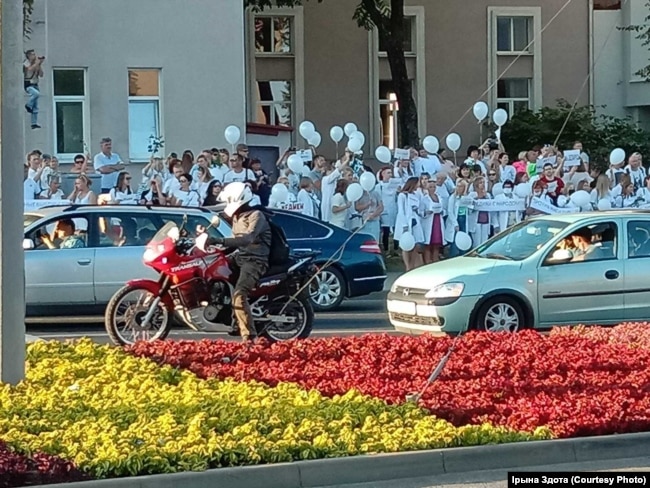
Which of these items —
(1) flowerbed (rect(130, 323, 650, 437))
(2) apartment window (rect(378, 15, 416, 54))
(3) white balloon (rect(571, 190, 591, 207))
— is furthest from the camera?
(2) apartment window (rect(378, 15, 416, 54))

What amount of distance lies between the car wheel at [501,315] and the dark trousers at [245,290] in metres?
2.72

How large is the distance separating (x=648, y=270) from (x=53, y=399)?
26.8 feet

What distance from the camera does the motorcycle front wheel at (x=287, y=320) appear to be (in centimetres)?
1416

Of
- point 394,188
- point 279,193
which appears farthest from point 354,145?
point 279,193

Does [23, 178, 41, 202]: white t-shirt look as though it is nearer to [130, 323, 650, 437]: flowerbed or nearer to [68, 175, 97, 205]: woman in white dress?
[68, 175, 97, 205]: woman in white dress

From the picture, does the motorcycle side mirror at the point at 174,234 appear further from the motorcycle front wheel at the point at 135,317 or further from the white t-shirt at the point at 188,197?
the white t-shirt at the point at 188,197

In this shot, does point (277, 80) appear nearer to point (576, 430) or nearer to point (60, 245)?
point (60, 245)

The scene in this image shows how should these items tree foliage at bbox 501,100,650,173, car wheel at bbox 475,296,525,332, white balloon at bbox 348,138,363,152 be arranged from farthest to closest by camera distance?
tree foliage at bbox 501,100,650,173 → white balloon at bbox 348,138,363,152 → car wheel at bbox 475,296,525,332

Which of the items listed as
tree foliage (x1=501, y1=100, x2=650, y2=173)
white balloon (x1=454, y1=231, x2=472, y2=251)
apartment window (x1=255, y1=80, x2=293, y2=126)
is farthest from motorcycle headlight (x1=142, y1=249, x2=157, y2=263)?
apartment window (x1=255, y1=80, x2=293, y2=126)

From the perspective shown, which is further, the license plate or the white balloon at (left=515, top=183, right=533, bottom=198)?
the white balloon at (left=515, top=183, right=533, bottom=198)

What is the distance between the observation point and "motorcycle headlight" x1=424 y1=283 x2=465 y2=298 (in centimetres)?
1459

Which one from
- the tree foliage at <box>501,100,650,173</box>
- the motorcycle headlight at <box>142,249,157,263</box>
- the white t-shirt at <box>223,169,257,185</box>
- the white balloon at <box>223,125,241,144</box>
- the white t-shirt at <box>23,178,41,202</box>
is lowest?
the motorcycle headlight at <box>142,249,157,263</box>

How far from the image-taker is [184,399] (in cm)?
967

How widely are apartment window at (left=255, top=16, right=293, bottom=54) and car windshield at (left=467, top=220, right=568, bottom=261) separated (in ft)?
83.8
